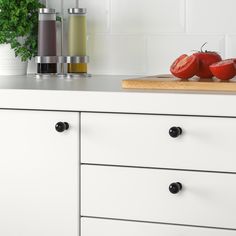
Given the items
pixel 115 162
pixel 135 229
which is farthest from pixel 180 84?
pixel 135 229

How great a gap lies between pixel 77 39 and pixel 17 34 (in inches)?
8.5

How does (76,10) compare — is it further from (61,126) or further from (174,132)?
(174,132)

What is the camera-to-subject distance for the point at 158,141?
5.91 feet

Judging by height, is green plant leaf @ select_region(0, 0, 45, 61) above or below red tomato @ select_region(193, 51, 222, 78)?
above

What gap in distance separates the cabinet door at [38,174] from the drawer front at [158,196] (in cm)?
5

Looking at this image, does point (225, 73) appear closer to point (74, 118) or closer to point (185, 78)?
point (185, 78)

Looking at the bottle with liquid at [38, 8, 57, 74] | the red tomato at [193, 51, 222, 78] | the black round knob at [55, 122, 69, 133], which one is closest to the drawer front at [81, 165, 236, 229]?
the black round knob at [55, 122, 69, 133]

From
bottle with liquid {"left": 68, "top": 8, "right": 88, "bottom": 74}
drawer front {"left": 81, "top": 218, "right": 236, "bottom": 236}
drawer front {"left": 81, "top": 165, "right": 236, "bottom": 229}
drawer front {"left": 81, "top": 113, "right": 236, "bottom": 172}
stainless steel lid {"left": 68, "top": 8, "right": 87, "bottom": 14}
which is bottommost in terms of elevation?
drawer front {"left": 81, "top": 218, "right": 236, "bottom": 236}

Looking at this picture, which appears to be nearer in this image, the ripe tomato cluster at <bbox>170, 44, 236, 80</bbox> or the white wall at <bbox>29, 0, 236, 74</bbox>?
the ripe tomato cluster at <bbox>170, 44, 236, 80</bbox>

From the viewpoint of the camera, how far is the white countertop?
1.74 metres

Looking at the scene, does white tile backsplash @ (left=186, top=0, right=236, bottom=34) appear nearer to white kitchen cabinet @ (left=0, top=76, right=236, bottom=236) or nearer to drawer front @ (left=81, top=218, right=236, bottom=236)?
white kitchen cabinet @ (left=0, top=76, right=236, bottom=236)

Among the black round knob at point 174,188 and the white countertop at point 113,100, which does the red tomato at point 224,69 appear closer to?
the white countertop at point 113,100

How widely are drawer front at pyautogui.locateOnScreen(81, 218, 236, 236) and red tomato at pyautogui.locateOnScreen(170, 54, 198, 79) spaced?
42 centimetres

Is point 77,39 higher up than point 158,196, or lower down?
higher up
